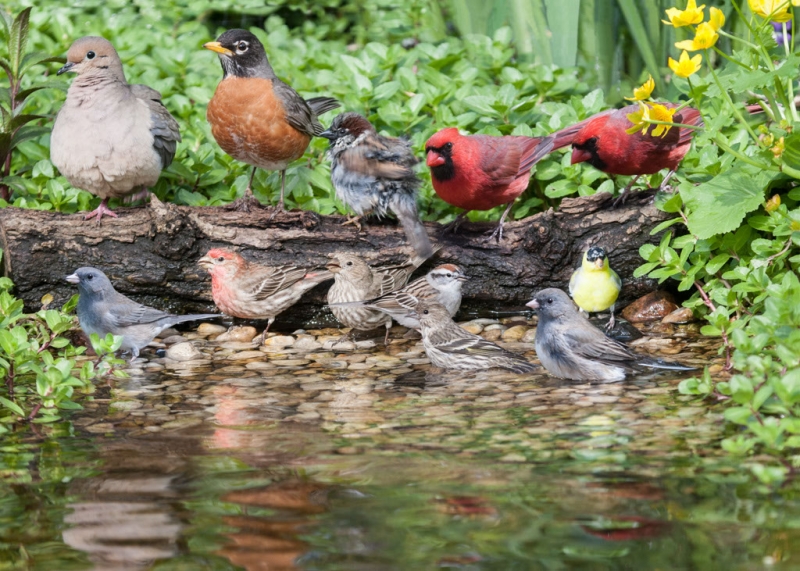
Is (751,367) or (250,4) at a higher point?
(250,4)

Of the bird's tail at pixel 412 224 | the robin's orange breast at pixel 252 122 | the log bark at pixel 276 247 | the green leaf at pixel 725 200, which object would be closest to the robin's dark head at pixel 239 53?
the robin's orange breast at pixel 252 122

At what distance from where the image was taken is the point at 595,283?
5.96 metres

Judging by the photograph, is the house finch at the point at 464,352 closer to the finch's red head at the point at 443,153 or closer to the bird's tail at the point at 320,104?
the finch's red head at the point at 443,153

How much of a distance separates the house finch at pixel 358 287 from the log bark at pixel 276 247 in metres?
0.14

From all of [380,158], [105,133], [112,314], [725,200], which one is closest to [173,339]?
[112,314]

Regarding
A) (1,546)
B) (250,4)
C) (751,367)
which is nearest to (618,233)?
(751,367)

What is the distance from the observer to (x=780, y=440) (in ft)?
11.8

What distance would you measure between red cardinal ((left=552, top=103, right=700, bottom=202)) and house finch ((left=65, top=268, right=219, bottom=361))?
2.98 meters

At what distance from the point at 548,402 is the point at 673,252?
1.38 meters

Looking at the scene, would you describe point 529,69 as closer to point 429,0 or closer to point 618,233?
point 429,0

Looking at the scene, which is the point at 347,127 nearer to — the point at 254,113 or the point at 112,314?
the point at 254,113

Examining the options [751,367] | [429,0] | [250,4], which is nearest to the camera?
[751,367]

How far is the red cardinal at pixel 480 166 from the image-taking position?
20.6ft

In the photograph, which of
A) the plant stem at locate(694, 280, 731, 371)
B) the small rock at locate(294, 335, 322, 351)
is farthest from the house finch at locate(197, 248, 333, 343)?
the plant stem at locate(694, 280, 731, 371)
